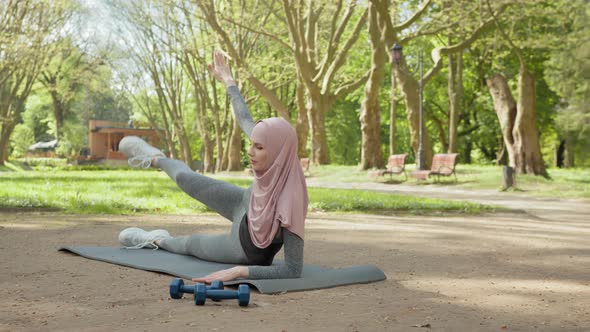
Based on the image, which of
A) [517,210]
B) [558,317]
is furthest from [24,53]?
[558,317]

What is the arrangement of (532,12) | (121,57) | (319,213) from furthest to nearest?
(121,57)
(532,12)
(319,213)

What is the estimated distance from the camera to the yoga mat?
5184 mm

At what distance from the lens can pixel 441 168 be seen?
82.2ft

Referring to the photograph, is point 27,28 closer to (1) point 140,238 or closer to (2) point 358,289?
(1) point 140,238

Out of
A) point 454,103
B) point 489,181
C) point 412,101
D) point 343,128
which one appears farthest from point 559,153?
point 489,181

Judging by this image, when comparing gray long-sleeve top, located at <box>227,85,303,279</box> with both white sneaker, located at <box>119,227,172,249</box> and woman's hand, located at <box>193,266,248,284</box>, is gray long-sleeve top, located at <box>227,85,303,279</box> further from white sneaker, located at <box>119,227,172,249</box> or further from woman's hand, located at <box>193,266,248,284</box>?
white sneaker, located at <box>119,227,172,249</box>

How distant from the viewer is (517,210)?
13656 mm

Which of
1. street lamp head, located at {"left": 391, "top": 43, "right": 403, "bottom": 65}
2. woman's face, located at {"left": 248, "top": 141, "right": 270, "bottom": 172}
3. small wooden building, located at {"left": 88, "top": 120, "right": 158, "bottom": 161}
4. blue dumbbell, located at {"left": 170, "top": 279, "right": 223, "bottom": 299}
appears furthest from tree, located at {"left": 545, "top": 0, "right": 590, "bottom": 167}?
small wooden building, located at {"left": 88, "top": 120, "right": 158, "bottom": 161}

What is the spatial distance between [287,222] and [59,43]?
108 feet

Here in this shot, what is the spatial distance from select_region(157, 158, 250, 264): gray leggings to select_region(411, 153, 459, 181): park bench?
18.5m

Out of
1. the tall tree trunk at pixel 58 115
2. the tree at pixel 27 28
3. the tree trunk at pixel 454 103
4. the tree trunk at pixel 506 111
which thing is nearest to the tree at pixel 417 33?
the tree trunk at pixel 506 111

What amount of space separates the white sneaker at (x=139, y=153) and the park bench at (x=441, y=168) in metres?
17.9

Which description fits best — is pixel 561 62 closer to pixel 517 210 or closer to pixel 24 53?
pixel 517 210

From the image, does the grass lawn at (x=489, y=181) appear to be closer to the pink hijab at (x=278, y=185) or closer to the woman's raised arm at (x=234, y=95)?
the woman's raised arm at (x=234, y=95)
